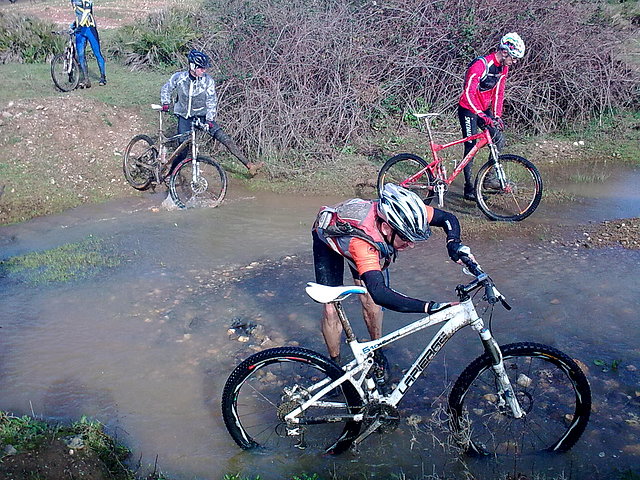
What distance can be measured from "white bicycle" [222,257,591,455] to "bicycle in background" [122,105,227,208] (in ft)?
16.7

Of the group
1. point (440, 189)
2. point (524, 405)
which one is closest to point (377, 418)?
point (524, 405)

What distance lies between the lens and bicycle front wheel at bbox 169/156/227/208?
29.7 feet

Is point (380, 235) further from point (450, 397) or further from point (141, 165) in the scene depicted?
point (141, 165)

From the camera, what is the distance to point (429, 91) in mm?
11805

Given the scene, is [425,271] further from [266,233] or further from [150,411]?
[150,411]

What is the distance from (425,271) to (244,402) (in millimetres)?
2855

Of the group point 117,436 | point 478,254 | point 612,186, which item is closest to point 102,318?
point 117,436

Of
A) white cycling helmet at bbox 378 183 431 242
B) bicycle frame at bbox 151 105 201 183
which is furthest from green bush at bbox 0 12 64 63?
white cycling helmet at bbox 378 183 431 242

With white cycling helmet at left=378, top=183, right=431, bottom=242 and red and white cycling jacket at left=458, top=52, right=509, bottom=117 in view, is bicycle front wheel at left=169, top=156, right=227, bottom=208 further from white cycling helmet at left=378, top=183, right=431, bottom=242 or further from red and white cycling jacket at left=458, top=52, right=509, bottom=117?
white cycling helmet at left=378, top=183, right=431, bottom=242

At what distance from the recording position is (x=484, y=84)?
8.03 metres

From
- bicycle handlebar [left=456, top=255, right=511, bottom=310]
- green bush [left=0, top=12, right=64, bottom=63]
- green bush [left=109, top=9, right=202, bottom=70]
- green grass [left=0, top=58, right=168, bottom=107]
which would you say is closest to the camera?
bicycle handlebar [left=456, top=255, right=511, bottom=310]

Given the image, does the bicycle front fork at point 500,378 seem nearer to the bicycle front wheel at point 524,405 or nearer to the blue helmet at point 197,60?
the bicycle front wheel at point 524,405

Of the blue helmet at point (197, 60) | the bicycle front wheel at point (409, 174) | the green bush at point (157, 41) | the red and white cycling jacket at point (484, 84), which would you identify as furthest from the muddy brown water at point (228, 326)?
the green bush at point (157, 41)

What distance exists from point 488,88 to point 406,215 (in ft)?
16.2
